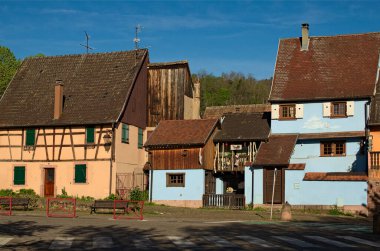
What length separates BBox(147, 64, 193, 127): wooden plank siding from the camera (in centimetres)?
4566

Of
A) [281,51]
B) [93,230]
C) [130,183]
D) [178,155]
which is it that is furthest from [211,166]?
[93,230]

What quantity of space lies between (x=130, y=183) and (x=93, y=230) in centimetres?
2034

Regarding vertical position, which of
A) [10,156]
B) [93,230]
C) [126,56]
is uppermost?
[126,56]

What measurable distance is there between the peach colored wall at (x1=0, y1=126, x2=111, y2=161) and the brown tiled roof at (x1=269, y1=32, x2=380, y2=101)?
38.3 ft

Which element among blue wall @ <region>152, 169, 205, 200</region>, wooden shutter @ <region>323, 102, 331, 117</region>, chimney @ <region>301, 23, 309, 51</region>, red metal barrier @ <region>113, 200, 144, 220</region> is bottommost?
red metal barrier @ <region>113, 200, 144, 220</region>

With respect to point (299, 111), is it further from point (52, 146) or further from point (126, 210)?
point (52, 146)

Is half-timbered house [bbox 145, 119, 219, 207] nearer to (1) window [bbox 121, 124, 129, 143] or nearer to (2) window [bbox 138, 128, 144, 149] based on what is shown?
(1) window [bbox 121, 124, 129, 143]

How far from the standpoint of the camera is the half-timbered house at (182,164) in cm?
3950

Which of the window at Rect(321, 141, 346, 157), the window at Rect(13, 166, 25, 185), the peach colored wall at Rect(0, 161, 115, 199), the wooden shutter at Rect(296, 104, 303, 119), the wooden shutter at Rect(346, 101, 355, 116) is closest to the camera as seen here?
the wooden shutter at Rect(346, 101, 355, 116)

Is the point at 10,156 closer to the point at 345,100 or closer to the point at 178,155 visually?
the point at 178,155

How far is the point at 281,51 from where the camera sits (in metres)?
42.2

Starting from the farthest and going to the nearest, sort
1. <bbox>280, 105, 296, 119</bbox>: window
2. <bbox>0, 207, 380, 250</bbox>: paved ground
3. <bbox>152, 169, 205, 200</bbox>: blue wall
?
<bbox>152, 169, 205, 200</bbox>: blue wall
<bbox>280, 105, 296, 119</bbox>: window
<bbox>0, 207, 380, 250</bbox>: paved ground

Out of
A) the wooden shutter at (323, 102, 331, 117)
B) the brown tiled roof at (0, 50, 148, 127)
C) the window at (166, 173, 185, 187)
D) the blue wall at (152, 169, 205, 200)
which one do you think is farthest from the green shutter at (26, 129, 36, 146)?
the wooden shutter at (323, 102, 331, 117)

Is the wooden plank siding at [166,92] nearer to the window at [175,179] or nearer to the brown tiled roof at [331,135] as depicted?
the window at [175,179]
